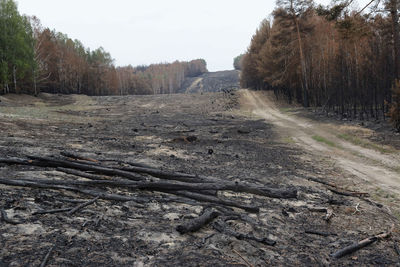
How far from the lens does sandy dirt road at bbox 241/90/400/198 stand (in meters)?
9.87

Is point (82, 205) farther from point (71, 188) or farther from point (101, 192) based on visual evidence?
point (71, 188)

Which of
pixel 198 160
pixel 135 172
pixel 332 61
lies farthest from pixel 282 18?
pixel 135 172

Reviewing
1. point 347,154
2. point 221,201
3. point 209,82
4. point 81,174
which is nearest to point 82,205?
point 81,174

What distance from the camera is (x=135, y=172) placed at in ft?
23.9

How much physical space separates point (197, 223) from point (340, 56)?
92.6 feet

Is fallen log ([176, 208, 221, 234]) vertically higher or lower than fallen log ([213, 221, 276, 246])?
higher

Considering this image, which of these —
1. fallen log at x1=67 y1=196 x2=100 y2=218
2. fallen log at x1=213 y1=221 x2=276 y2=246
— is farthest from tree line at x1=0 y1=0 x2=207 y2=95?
fallen log at x1=213 y1=221 x2=276 y2=246

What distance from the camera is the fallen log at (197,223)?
14.8 ft

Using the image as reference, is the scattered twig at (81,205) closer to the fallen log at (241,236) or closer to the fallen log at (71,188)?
the fallen log at (71,188)

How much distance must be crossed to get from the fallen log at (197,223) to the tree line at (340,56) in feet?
52.8

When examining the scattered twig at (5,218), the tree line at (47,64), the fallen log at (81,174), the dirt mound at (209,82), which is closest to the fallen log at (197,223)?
the scattered twig at (5,218)

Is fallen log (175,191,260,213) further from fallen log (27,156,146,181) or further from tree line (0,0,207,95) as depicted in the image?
tree line (0,0,207,95)

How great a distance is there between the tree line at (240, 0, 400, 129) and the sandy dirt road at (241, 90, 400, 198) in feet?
13.2

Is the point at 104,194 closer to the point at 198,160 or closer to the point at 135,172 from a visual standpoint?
the point at 135,172
